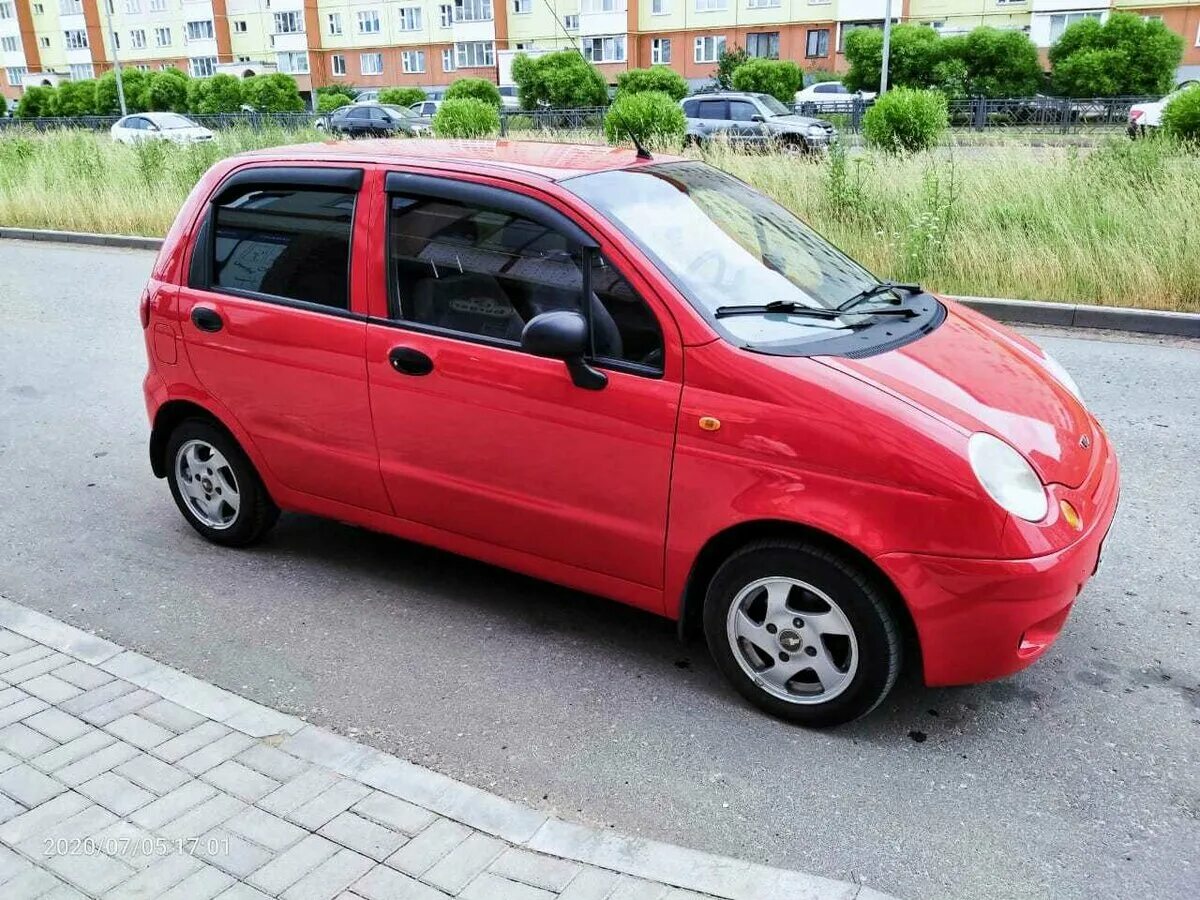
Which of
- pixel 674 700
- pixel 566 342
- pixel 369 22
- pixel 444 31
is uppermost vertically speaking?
pixel 369 22

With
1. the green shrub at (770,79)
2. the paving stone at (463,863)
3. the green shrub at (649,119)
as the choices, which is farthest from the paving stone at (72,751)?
the green shrub at (770,79)

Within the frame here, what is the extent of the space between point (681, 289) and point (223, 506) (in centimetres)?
262

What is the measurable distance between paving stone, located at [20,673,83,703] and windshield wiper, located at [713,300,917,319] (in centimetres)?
253

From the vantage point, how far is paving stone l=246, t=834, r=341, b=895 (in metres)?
2.67

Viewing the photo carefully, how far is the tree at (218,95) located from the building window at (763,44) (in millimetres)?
28495

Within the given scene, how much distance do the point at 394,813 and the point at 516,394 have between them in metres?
1.49

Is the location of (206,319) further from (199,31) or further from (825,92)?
(199,31)

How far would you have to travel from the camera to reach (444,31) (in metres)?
69.7

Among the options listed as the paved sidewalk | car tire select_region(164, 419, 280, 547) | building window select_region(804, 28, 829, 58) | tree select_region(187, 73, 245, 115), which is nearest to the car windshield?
the paved sidewalk

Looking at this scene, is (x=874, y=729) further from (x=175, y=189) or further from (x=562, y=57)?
(x=562, y=57)

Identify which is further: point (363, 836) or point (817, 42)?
point (817, 42)

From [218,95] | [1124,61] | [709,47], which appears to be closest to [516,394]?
[1124,61]

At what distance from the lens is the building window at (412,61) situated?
71625 millimetres

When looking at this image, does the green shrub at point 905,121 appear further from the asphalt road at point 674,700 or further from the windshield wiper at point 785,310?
the windshield wiper at point 785,310
